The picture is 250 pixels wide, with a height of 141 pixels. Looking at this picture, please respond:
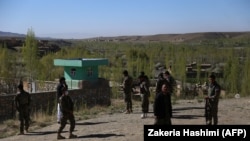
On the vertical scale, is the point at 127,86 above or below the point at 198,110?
above

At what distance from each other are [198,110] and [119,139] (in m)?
6.19

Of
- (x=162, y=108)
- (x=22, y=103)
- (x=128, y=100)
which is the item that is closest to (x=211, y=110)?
(x=162, y=108)

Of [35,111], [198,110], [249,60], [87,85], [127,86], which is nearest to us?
[127,86]

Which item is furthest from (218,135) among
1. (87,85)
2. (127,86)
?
(87,85)

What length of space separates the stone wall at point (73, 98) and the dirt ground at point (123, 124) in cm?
400

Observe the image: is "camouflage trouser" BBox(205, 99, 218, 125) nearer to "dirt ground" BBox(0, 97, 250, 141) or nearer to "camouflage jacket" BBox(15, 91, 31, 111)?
"dirt ground" BBox(0, 97, 250, 141)

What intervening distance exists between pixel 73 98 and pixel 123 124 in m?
7.67

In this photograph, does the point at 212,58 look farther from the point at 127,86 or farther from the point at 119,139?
the point at 119,139

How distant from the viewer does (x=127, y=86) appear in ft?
53.1

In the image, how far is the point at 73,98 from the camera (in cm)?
2145

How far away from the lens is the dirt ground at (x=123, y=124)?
41.1 ft

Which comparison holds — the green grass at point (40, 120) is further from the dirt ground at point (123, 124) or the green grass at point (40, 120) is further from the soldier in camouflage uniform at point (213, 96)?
the soldier in camouflage uniform at point (213, 96)

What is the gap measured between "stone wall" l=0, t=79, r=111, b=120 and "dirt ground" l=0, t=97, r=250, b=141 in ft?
13.1

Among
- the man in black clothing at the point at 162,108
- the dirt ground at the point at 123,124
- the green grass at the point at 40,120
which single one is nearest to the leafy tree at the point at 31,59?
the green grass at the point at 40,120
